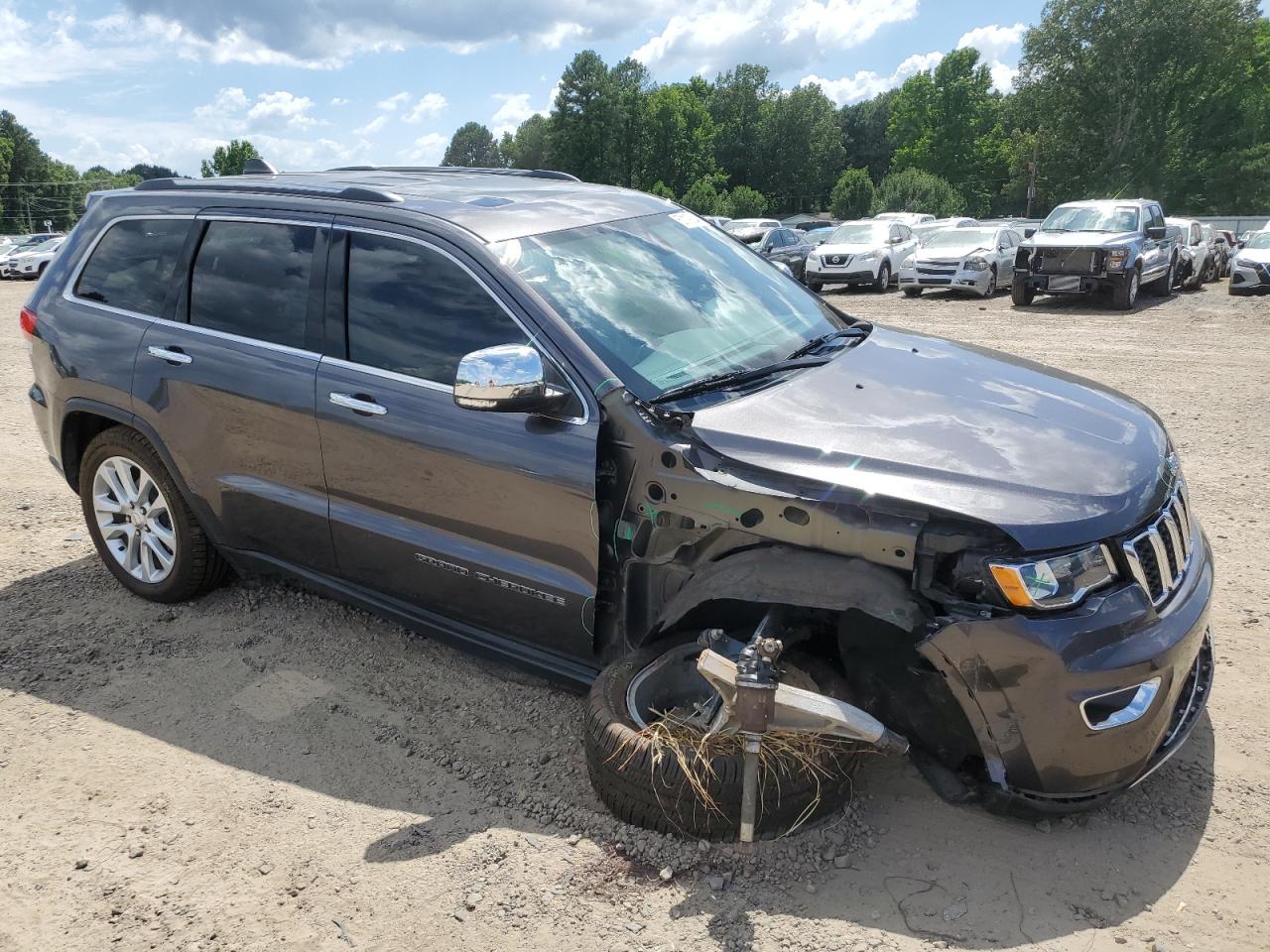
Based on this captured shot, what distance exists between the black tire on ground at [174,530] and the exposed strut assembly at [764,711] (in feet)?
9.18

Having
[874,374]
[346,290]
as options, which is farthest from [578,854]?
[346,290]

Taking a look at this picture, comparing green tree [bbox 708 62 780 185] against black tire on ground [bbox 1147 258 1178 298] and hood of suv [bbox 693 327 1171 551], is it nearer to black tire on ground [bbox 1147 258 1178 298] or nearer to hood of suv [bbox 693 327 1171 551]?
→ black tire on ground [bbox 1147 258 1178 298]

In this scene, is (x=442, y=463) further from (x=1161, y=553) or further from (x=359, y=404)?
(x=1161, y=553)

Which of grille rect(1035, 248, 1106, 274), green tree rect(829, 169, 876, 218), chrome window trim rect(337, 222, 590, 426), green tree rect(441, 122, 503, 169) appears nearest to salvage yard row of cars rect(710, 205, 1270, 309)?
grille rect(1035, 248, 1106, 274)

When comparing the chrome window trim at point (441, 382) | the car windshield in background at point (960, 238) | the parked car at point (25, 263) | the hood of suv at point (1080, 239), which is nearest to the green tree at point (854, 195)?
the car windshield in background at point (960, 238)

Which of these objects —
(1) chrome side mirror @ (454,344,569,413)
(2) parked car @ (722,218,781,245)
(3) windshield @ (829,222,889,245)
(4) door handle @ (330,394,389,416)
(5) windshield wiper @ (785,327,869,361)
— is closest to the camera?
(1) chrome side mirror @ (454,344,569,413)

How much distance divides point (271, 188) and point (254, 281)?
0.44m

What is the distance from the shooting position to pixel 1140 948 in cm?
248

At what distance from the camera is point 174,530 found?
4.45 metres

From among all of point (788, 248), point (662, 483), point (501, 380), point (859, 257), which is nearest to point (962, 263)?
point (859, 257)

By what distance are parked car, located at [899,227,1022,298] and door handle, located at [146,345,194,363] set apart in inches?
710

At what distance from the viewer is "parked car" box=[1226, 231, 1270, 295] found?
1884 cm

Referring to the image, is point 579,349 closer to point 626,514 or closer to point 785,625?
point 626,514

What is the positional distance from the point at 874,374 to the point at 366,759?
2246mm
